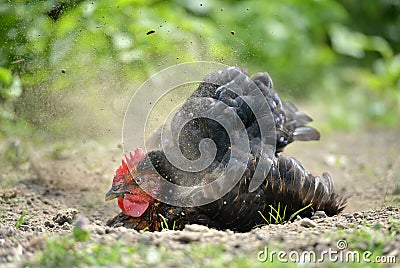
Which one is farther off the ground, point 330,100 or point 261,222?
point 261,222

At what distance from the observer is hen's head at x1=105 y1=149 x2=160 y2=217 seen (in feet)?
13.2

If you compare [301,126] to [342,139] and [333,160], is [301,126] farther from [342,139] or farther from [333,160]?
[342,139]

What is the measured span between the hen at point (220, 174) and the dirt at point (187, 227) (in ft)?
0.86

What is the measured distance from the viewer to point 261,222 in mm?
4004

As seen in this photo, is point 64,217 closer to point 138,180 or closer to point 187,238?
point 138,180

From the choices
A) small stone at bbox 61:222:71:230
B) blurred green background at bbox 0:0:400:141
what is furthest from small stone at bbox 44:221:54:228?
blurred green background at bbox 0:0:400:141

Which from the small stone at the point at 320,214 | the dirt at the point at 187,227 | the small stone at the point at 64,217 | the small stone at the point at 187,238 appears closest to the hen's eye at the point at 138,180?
the dirt at the point at 187,227

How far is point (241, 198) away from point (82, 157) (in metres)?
2.37

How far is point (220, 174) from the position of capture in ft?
12.7

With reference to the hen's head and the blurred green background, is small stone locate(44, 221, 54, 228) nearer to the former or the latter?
the hen's head

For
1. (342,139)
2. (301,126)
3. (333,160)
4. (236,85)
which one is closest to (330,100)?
(342,139)

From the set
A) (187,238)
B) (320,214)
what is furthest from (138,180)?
(320,214)

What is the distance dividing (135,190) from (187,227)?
2.39 feet

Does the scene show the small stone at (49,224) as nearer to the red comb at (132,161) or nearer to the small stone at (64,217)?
the small stone at (64,217)
